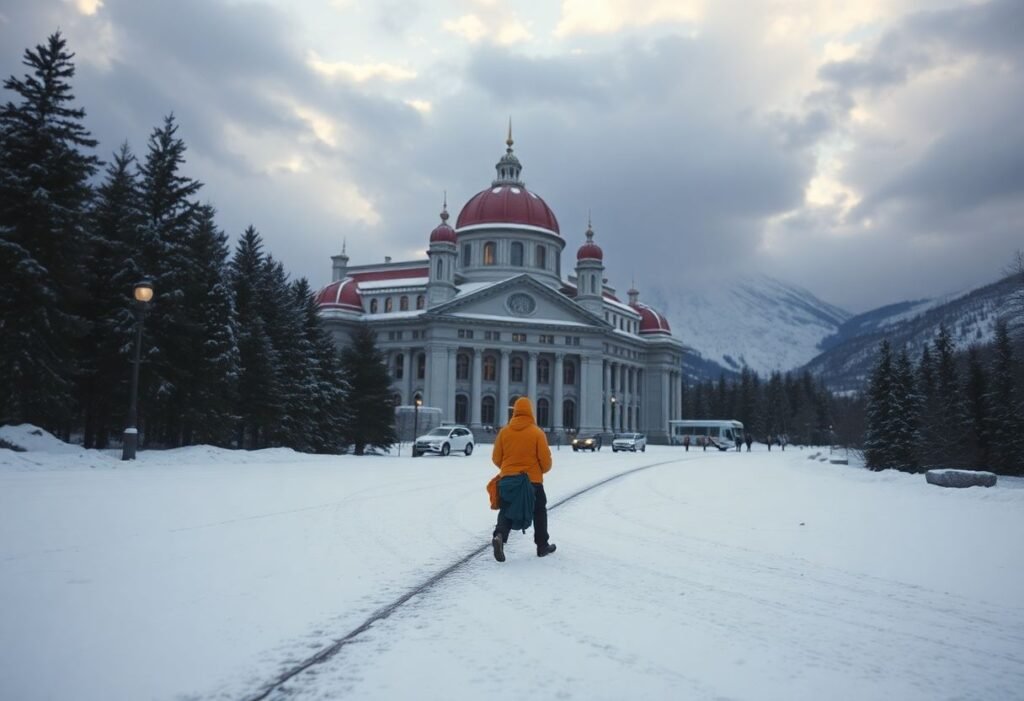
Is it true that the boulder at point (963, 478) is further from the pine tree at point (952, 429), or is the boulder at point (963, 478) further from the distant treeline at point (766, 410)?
the distant treeline at point (766, 410)

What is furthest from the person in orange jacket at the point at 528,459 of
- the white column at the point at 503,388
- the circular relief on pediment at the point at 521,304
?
the circular relief on pediment at the point at 521,304

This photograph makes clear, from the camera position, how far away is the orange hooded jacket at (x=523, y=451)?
7895 mm

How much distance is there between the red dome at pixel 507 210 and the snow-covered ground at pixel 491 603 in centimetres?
7588

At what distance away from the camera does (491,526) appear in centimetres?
1027

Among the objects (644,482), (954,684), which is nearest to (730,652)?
(954,684)

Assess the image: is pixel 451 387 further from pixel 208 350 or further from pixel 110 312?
pixel 110 312

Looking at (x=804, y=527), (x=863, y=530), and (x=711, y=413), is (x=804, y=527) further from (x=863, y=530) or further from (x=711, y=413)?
(x=711, y=413)

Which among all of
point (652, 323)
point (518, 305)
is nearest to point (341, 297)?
point (518, 305)

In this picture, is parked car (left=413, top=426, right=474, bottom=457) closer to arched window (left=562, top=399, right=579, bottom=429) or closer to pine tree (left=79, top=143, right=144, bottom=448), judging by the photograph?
pine tree (left=79, top=143, right=144, bottom=448)

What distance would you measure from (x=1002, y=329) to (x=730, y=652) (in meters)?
44.0

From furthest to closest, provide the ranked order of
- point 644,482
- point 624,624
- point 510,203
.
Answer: point 510,203 → point 644,482 → point 624,624

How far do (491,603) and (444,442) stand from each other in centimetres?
3096

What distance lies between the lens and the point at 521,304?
78.0m

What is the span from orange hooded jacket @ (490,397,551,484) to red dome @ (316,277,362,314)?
7979cm
